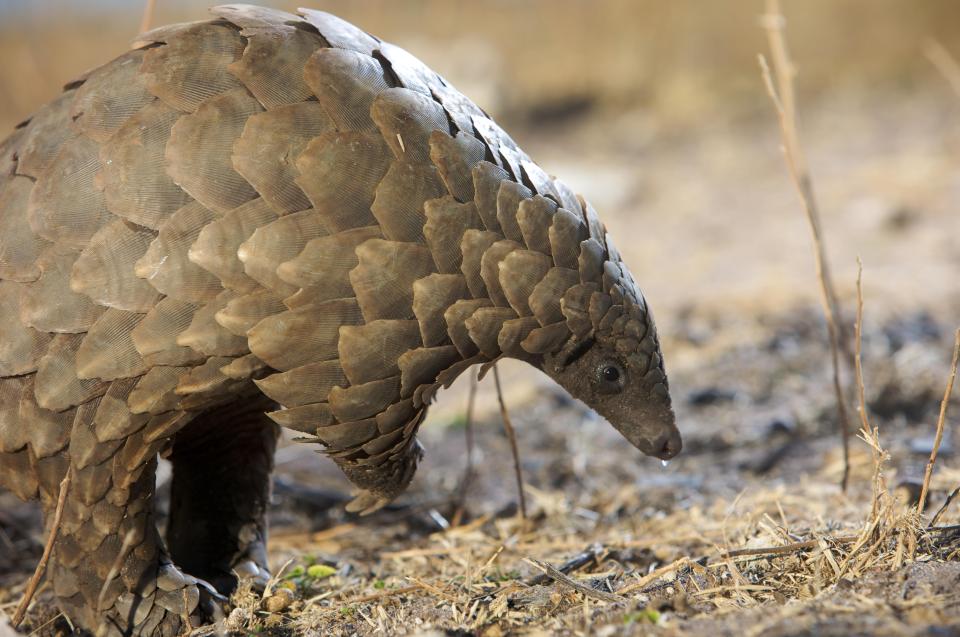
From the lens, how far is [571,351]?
2.61m

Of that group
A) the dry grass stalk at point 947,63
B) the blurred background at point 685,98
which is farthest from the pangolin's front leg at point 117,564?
the blurred background at point 685,98

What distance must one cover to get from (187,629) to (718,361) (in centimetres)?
363

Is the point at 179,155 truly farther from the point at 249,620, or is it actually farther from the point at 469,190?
the point at 249,620

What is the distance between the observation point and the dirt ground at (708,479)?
2.41 meters

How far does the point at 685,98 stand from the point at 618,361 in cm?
1046

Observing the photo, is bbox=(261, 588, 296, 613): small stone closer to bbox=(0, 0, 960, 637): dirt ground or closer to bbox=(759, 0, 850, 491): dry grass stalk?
bbox=(0, 0, 960, 637): dirt ground

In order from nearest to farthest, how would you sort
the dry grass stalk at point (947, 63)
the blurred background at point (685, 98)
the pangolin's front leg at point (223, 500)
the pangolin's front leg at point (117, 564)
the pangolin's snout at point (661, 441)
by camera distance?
the pangolin's front leg at point (117, 564) → the pangolin's snout at point (661, 441) → the pangolin's front leg at point (223, 500) → the dry grass stalk at point (947, 63) → the blurred background at point (685, 98)

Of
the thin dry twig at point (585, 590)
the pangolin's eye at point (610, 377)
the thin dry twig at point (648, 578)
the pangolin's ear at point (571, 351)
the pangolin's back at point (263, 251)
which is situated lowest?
the thin dry twig at point (648, 578)

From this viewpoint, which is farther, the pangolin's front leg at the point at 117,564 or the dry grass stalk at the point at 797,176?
the dry grass stalk at the point at 797,176

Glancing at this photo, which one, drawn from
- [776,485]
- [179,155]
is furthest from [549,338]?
[776,485]

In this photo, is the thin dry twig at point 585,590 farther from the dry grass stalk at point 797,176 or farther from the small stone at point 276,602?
the dry grass stalk at point 797,176

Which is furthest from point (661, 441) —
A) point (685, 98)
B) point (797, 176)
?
point (685, 98)

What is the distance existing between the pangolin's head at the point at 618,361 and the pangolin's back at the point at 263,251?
0.06ft

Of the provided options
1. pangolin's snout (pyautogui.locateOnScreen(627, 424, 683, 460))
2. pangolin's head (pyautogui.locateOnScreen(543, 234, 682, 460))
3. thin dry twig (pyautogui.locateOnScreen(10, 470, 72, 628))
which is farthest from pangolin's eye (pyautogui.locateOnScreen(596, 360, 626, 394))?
thin dry twig (pyautogui.locateOnScreen(10, 470, 72, 628))
